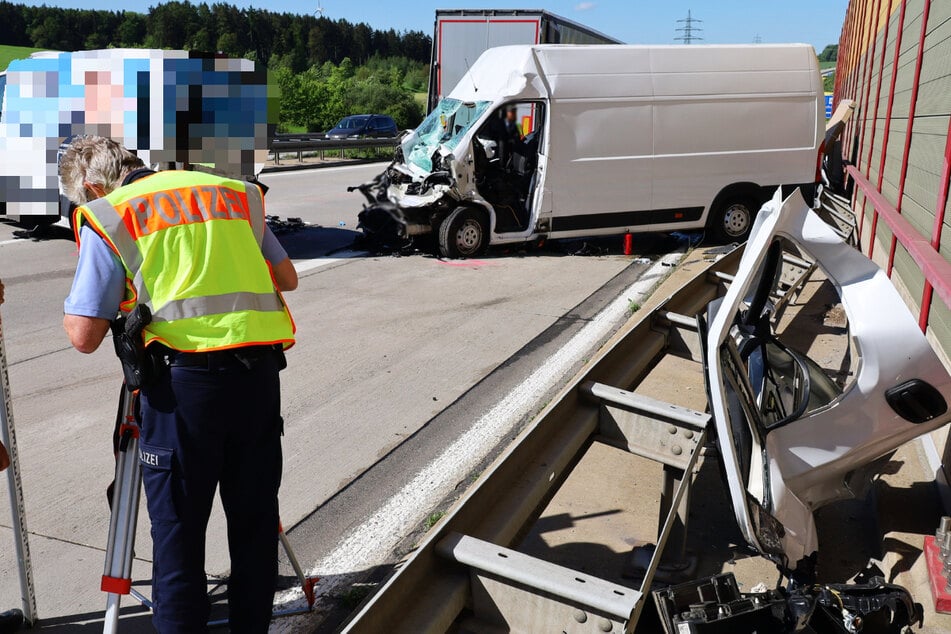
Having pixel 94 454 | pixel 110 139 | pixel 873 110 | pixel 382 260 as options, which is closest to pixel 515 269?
pixel 382 260

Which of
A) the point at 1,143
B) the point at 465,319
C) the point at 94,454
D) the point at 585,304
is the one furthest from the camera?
the point at 585,304

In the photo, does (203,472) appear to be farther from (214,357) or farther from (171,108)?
(171,108)

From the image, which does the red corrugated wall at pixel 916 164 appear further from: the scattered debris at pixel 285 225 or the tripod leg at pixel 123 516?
the scattered debris at pixel 285 225

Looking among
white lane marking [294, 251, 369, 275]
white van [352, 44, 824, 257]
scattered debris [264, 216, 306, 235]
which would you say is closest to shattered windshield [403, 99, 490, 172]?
white van [352, 44, 824, 257]

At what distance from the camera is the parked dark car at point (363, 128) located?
1248 inches

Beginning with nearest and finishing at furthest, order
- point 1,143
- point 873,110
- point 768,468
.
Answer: point 768,468 → point 1,143 → point 873,110

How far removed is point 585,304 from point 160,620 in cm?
675

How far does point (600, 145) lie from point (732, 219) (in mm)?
2566

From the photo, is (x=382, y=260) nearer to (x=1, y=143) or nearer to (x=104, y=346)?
(x=104, y=346)

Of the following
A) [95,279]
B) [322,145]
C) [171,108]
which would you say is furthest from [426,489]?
[322,145]

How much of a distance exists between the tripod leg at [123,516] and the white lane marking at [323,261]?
7707 mm

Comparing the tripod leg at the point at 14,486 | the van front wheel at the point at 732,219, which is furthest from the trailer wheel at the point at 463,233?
the tripod leg at the point at 14,486

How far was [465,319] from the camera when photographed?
27.1 feet

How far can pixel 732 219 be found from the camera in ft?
39.7
